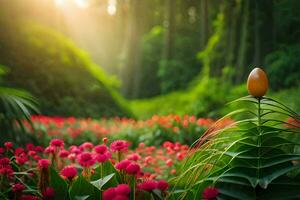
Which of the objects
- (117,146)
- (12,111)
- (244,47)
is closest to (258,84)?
(117,146)

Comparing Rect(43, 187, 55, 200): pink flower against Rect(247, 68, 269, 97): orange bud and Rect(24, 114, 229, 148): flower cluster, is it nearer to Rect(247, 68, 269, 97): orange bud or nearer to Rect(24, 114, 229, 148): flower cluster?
Rect(247, 68, 269, 97): orange bud

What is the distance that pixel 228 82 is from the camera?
1177cm

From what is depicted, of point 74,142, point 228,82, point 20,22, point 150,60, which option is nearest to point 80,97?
point 20,22

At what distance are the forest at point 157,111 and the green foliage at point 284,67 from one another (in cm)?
3

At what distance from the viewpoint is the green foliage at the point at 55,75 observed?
11867 mm

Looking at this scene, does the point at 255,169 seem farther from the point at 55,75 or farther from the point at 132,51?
the point at 132,51

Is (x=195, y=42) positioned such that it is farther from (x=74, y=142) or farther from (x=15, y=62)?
(x=74, y=142)

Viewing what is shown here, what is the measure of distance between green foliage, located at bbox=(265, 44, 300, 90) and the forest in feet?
0.09

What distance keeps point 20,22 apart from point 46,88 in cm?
253

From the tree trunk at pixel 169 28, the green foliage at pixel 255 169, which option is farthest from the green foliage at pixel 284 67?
the tree trunk at pixel 169 28

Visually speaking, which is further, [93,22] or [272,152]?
[93,22]

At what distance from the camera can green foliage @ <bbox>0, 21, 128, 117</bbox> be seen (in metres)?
11.9

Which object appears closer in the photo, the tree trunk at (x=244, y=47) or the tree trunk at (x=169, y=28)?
the tree trunk at (x=244, y=47)

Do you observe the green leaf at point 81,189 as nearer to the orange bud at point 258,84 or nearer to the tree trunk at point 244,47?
the orange bud at point 258,84
